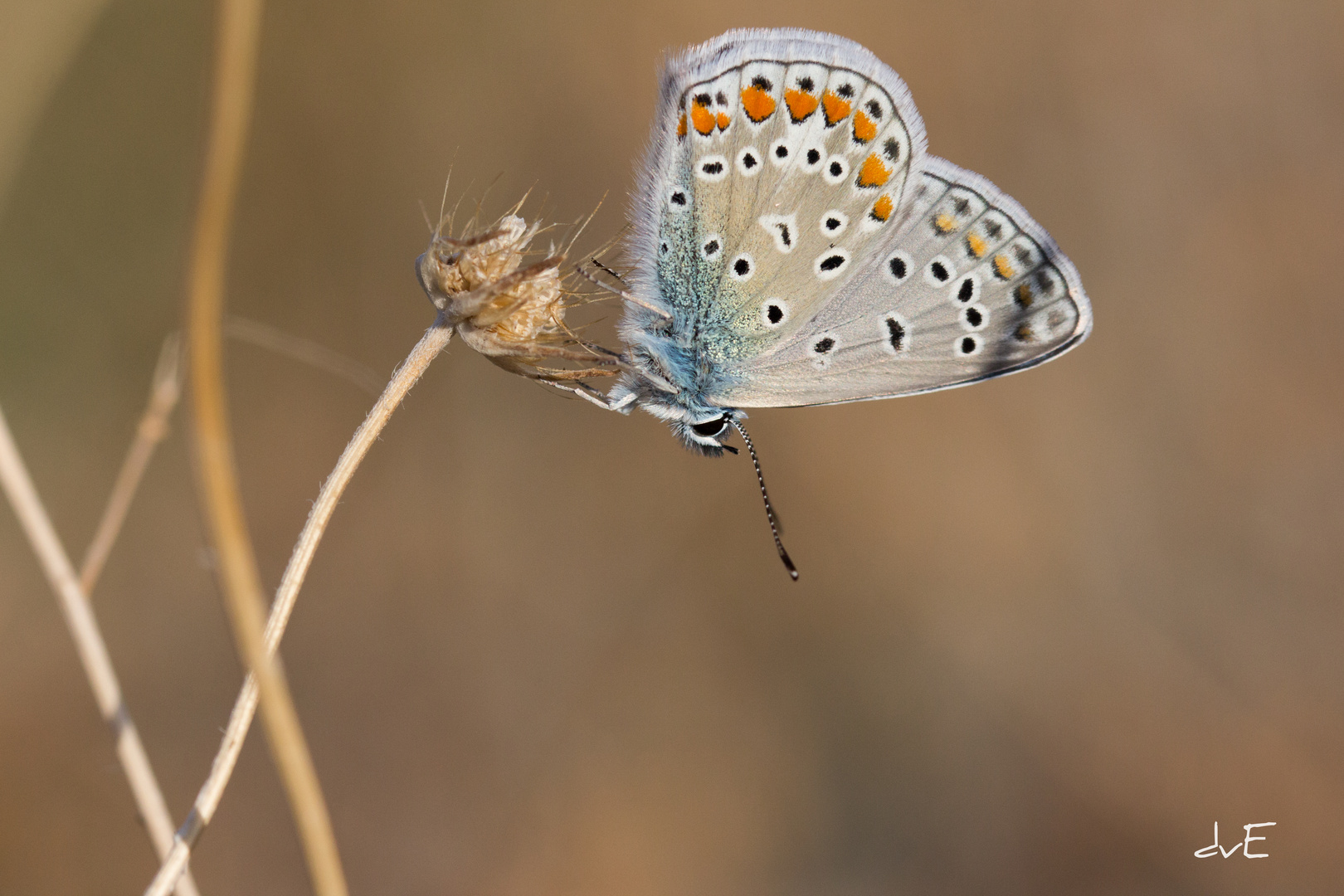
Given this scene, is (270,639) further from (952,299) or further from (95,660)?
(952,299)

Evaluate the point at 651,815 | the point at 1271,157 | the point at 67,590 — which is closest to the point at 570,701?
the point at 651,815

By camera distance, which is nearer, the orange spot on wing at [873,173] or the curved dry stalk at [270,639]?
the curved dry stalk at [270,639]

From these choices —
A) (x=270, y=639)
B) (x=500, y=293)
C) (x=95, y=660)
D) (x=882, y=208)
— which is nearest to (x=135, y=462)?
(x=95, y=660)

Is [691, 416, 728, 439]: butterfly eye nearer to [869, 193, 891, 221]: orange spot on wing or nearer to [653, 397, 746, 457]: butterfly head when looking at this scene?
[653, 397, 746, 457]: butterfly head

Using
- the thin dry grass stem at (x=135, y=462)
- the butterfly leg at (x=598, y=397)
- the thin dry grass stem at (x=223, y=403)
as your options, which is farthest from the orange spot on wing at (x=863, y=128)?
the thin dry grass stem at (x=223, y=403)

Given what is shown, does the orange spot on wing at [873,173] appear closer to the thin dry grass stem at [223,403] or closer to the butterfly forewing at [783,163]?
the butterfly forewing at [783,163]

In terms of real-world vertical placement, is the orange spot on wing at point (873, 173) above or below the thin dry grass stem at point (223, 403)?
above

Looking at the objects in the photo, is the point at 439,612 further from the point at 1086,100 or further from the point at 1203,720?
the point at 1086,100
